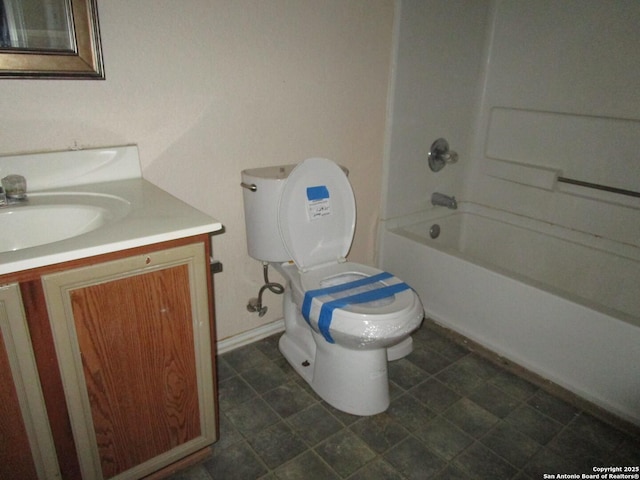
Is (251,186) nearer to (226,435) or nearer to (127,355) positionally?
(127,355)

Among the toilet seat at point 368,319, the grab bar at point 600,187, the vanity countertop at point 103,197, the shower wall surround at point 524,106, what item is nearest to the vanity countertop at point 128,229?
the vanity countertop at point 103,197

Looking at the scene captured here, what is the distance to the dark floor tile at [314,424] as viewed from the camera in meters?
1.53

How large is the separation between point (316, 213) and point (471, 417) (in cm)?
95

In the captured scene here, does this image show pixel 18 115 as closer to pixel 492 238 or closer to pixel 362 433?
pixel 362 433

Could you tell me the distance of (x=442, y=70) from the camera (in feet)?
7.14

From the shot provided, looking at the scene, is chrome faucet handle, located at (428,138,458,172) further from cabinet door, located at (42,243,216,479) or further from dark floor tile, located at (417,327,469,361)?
cabinet door, located at (42,243,216,479)

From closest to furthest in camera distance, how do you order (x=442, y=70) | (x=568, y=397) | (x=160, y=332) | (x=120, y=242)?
(x=120, y=242) < (x=160, y=332) < (x=568, y=397) < (x=442, y=70)

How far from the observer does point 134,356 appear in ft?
3.69

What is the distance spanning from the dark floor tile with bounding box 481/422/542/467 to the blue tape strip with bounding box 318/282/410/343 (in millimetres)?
592

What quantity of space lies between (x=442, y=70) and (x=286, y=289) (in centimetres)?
132

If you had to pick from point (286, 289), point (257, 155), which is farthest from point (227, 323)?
point (257, 155)

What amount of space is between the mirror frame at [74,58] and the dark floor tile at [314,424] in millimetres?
1325

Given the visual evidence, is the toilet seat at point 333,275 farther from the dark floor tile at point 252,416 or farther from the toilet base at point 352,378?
the dark floor tile at point 252,416

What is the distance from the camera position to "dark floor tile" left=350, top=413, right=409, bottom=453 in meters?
1.50
